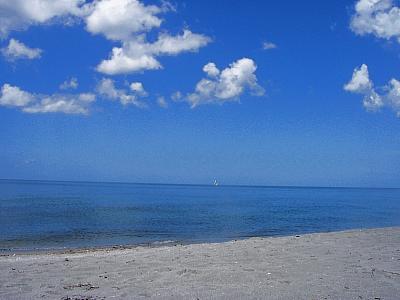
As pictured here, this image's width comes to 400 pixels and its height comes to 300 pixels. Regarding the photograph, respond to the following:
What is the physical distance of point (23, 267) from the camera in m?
14.6

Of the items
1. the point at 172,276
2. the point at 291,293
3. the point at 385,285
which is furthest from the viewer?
the point at 172,276

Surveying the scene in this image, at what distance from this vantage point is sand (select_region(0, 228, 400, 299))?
33.9 ft

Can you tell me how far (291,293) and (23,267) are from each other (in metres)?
9.59

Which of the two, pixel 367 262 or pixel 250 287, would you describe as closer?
pixel 250 287

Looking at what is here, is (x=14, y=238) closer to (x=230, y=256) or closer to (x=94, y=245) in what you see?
(x=94, y=245)

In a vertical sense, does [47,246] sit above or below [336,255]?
below

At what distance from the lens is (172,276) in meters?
12.3

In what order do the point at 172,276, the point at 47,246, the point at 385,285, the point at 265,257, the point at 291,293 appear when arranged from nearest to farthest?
the point at 291,293 → the point at 385,285 → the point at 172,276 → the point at 265,257 → the point at 47,246

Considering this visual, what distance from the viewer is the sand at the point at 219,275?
10336 millimetres

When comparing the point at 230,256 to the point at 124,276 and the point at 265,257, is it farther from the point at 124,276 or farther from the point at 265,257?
the point at 124,276

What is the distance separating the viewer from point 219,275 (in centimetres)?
1228

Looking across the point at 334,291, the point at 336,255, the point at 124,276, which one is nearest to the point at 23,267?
the point at 124,276

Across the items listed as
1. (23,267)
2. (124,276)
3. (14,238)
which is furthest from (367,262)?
(14,238)

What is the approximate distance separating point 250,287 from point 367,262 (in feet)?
18.2
